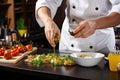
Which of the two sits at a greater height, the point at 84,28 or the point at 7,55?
the point at 84,28

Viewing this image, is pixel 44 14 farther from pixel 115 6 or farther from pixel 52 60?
pixel 115 6

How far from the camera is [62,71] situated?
1479mm

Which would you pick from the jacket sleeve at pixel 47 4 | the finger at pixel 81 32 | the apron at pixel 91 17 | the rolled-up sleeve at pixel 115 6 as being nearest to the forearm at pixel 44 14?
the jacket sleeve at pixel 47 4

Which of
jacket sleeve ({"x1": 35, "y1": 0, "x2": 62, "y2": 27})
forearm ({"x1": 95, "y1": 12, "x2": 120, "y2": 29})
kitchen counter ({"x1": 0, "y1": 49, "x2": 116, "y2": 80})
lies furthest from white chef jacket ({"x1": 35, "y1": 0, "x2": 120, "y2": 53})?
kitchen counter ({"x1": 0, "y1": 49, "x2": 116, "y2": 80})

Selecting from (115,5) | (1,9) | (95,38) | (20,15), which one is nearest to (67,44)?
(95,38)

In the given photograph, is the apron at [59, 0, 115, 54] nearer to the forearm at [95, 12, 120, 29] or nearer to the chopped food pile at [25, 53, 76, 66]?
the forearm at [95, 12, 120, 29]

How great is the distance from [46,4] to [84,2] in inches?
12.5

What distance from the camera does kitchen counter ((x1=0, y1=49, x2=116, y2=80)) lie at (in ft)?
4.51

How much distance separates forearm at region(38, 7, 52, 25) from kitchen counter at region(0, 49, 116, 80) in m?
0.38

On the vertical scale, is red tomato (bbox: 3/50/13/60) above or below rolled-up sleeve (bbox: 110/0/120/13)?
below

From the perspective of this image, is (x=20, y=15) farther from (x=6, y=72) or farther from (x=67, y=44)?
(x=6, y=72)

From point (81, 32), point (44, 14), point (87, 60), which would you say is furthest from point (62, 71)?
point (44, 14)

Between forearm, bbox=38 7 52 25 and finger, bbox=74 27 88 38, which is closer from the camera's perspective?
finger, bbox=74 27 88 38

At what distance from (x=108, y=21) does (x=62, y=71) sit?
503mm
